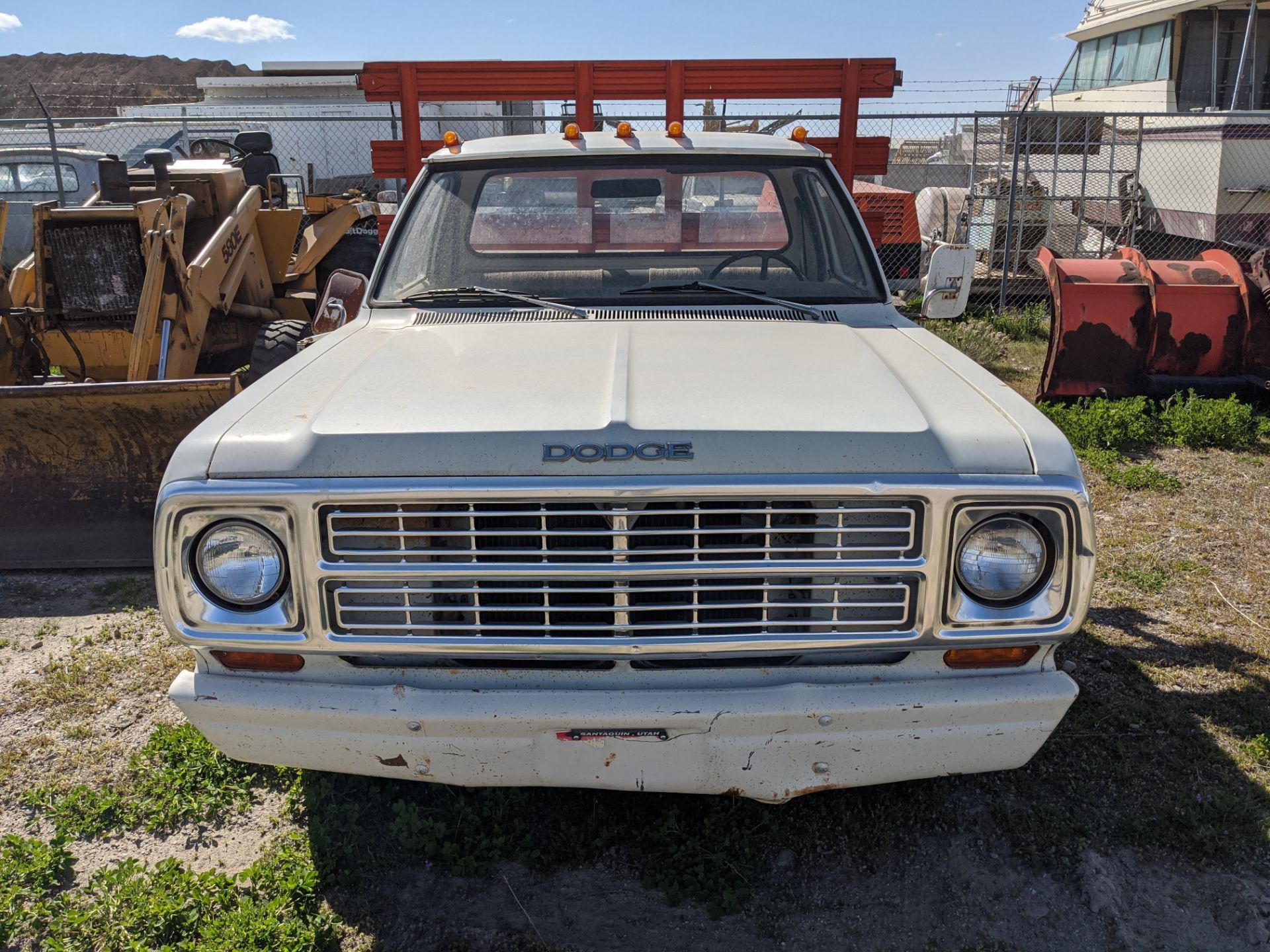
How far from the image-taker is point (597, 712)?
7.60 ft

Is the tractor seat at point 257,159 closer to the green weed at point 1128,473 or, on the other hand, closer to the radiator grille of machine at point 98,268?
the radiator grille of machine at point 98,268

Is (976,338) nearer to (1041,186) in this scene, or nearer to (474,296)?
(1041,186)

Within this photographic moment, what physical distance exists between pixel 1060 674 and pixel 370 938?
1883mm

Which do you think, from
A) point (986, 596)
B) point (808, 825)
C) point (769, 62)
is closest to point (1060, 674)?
point (986, 596)

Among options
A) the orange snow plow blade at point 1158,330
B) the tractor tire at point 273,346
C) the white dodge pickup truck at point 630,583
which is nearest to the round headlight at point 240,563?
the white dodge pickup truck at point 630,583

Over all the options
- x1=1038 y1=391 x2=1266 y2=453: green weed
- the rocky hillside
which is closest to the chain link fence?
x1=1038 y1=391 x2=1266 y2=453: green weed

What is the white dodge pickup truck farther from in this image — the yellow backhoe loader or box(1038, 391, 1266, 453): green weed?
box(1038, 391, 1266, 453): green weed

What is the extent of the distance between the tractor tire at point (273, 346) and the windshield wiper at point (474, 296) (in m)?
3.26

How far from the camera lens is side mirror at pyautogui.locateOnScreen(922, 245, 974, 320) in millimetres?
3602

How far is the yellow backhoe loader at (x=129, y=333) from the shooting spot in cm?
501

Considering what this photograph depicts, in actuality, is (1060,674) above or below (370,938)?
above

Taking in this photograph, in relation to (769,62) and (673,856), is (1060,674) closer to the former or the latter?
(673,856)

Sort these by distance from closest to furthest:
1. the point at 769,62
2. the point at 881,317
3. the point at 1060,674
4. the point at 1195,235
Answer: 1. the point at 1060,674
2. the point at 881,317
3. the point at 769,62
4. the point at 1195,235

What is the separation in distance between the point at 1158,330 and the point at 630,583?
20.6 ft
